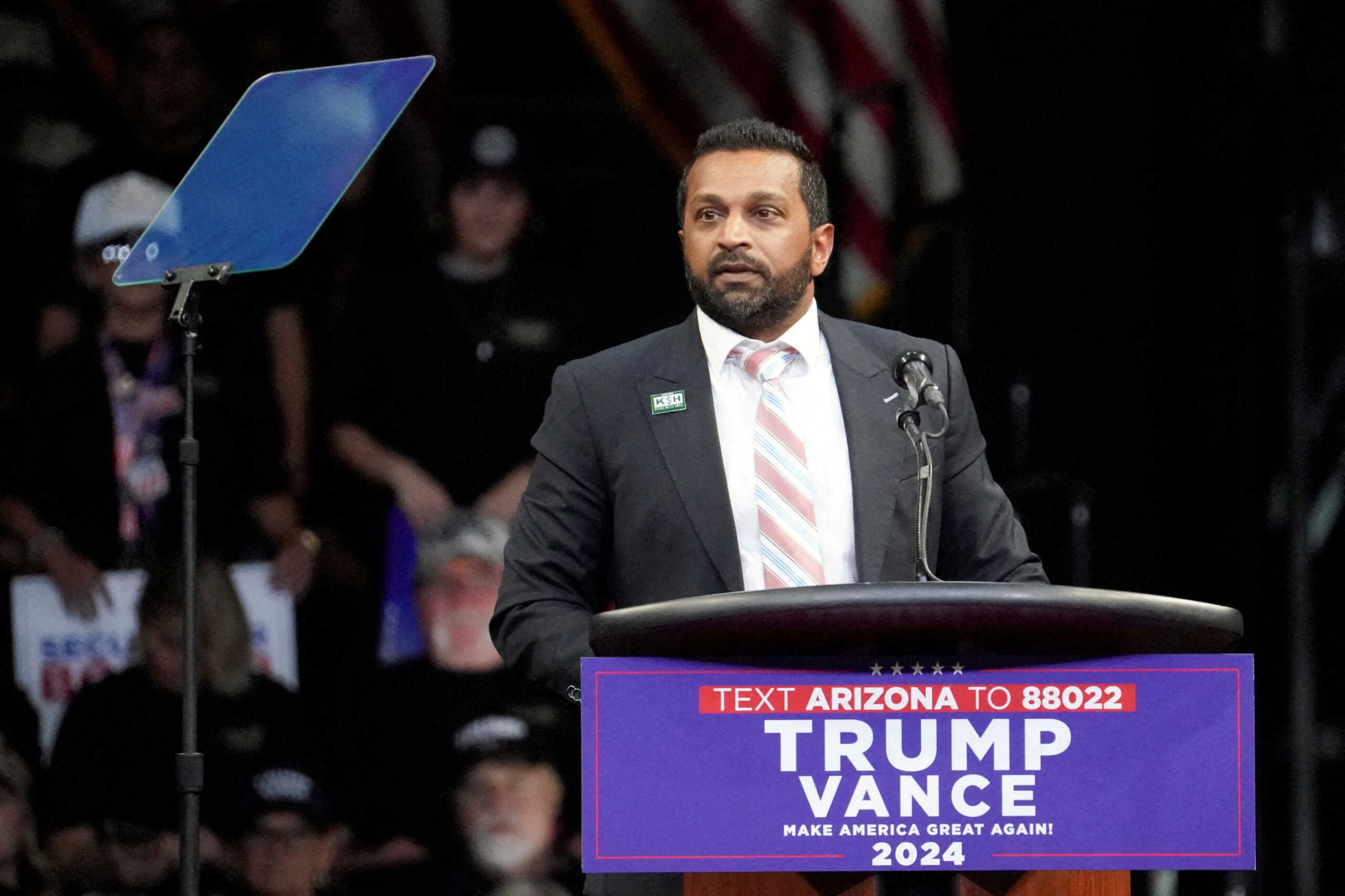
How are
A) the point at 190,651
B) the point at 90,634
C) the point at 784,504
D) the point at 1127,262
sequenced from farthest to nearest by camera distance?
the point at 1127,262, the point at 90,634, the point at 190,651, the point at 784,504

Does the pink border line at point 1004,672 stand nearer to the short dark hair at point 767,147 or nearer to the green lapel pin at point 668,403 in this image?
the green lapel pin at point 668,403

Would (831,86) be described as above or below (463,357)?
above

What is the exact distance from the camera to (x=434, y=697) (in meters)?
4.49

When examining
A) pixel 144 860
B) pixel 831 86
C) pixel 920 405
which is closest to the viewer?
pixel 920 405

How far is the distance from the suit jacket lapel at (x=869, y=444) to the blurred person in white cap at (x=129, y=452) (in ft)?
8.24

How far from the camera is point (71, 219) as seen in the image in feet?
15.2

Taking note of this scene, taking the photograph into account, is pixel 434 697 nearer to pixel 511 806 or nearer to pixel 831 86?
pixel 511 806

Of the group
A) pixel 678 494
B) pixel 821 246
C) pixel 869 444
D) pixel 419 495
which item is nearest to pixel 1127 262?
pixel 419 495

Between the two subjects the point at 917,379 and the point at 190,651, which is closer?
the point at 917,379

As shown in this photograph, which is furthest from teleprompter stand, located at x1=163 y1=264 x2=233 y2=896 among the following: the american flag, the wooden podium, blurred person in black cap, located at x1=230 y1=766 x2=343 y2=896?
the american flag

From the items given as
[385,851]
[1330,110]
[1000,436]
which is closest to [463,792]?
[385,851]

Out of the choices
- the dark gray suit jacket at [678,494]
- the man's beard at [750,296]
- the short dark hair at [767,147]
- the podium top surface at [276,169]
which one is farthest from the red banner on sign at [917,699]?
the podium top surface at [276,169]

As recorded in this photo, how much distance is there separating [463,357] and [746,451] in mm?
2446

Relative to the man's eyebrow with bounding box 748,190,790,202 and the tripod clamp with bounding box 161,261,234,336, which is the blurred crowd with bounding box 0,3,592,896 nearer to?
the tripod clamp with bounding box 161,261,234,336
